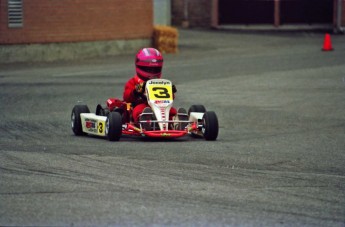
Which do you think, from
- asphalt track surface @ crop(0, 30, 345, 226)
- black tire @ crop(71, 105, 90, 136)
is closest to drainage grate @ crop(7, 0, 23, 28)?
asphalt track surface @ crop(0, 30, 345, 226)

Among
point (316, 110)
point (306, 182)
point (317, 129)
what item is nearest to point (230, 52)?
point (316, 110)

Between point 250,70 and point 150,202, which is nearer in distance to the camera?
point 150,202

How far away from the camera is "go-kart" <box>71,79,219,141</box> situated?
41.6 ft

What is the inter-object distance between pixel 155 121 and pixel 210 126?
0.71 metres

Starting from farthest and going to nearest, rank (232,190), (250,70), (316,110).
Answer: (250,70) < (316,110) < (232,190)

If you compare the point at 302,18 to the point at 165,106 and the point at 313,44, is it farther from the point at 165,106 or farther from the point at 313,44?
the point at 165,106

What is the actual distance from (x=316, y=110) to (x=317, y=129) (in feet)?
8.85

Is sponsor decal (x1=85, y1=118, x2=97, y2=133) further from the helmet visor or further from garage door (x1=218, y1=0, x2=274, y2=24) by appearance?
garage door (x1=218, y1=0, x2=274, y2=24)

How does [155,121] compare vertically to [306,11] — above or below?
above

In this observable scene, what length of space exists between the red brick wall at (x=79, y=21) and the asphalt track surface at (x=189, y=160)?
4826mm

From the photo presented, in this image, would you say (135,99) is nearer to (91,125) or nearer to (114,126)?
(91,125)

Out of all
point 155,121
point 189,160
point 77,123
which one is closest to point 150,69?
point 155,121

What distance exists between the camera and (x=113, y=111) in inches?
524

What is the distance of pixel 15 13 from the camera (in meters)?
28.1
